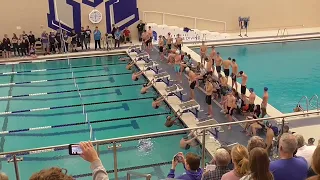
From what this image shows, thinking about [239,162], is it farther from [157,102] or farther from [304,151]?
[157,102]

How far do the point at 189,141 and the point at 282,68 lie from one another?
10083 millimetres

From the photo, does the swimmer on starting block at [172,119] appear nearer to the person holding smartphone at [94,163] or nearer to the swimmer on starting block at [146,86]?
the swimmer on starting block at [146,86]

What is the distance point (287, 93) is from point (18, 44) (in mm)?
11479

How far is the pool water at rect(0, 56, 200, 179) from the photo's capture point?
790 centimetres

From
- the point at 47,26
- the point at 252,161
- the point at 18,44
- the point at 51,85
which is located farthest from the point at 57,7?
Answer: the point at 252,161

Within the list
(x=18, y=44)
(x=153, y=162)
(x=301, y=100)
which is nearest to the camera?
(x=153, y=162)

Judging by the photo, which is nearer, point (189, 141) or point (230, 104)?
point (189, 141)

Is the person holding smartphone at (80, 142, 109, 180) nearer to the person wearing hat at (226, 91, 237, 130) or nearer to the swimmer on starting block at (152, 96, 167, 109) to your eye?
the person wearing hat at (226, 91, 237, 130)

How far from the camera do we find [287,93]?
1308 centimetres

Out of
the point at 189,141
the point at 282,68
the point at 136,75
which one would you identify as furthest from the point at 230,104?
the point at 282,68

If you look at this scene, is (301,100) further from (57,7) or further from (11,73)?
(57,7)

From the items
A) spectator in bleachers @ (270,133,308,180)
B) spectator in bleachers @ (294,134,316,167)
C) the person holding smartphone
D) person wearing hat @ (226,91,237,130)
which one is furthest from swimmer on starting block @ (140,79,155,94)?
the person holding smartphone

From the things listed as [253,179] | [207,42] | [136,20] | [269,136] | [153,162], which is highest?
[136,20]

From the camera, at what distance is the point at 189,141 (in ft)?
23.1
